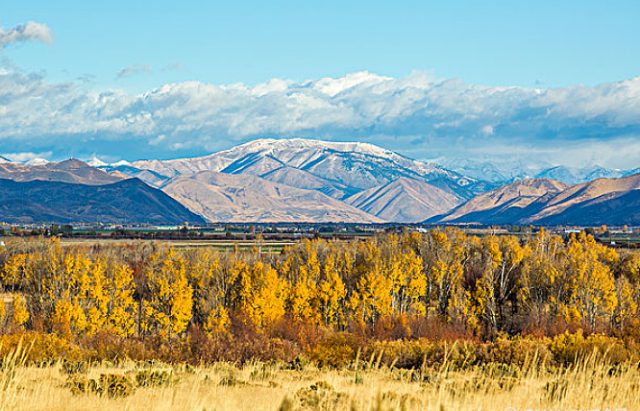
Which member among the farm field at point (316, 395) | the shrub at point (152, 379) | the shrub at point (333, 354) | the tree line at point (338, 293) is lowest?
the tree line at point (338, 293)

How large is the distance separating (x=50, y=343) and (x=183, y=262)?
2252 inches

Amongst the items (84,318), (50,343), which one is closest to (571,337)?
(50,343)

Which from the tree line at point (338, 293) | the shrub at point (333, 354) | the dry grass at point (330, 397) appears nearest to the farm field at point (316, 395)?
the dry grass at point (330, 397)

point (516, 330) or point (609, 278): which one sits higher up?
point (609, 278)

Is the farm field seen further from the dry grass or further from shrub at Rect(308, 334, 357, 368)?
shrub at Rect(308, 334, 357, 368)

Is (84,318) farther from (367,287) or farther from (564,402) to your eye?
(564,402)

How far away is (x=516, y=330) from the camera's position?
75250 millimetres

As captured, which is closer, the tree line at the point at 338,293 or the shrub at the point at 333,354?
the shrub at the point at 333,354

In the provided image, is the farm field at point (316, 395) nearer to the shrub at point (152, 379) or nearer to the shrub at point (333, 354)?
the shrub at point (152, 379)

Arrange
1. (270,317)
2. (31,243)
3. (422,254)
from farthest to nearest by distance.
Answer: (31,243) < (422,254) < (270,317)

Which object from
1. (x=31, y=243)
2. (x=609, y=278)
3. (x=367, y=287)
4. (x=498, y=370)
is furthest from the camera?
(x=31, y=243)

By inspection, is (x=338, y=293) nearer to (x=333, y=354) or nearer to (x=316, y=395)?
(x=333, y=354)

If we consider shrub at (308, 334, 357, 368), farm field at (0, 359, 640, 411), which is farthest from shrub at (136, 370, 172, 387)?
shrub at (308, 334, 357, 368)

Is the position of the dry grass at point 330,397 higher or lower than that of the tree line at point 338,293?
higher
